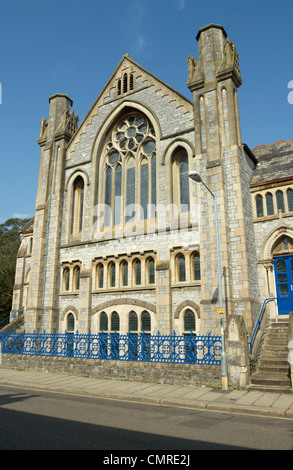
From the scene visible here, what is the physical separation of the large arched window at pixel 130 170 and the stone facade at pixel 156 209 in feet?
0.24

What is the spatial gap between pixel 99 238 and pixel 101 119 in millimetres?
8536

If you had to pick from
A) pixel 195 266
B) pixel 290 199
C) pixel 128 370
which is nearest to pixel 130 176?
pixel 195 266

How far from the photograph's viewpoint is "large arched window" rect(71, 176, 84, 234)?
22625 mm

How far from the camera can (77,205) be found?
23.1 metres

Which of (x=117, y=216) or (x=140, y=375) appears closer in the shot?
(x=140, y=375)

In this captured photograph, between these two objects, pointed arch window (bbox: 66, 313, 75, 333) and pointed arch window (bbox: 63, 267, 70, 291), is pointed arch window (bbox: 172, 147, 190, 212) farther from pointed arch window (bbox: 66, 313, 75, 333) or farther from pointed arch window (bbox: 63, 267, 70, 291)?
pointed arch window (bbox: 66, 313, 75, 333)

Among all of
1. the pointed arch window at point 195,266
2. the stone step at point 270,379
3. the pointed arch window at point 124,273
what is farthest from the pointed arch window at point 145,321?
the stone step at point 270,379

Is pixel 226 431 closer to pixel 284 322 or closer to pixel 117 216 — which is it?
pixel 284 322

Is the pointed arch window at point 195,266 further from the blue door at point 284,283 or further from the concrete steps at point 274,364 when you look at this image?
the concrete steps at point 274,364

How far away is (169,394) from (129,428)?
13.0ft

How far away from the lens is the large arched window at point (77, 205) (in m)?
22.6

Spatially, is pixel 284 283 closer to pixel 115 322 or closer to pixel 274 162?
pixel 274 162
